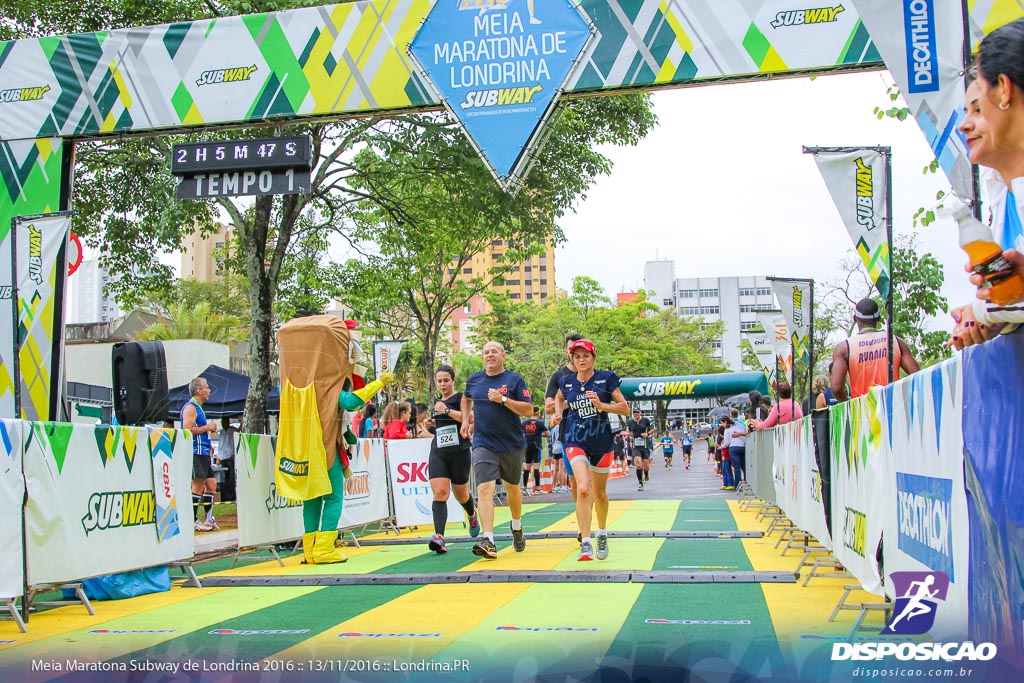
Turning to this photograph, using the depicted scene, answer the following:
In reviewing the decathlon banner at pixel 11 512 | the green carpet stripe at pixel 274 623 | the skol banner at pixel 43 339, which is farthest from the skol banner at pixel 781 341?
the decathlon banner at pixel 11 512

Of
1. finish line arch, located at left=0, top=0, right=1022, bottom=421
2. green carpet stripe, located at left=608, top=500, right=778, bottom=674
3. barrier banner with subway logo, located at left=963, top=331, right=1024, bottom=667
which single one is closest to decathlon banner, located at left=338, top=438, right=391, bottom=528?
finish line arch, located at left=0, top=0, right=1022, bottom=421

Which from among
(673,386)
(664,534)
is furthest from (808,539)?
(673,386)

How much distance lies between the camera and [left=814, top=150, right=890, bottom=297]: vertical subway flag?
7.68 meters

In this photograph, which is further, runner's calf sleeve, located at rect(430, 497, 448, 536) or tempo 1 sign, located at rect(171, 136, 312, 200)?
runner's calf sleeve, located at rect(430, 497, 448, 536)

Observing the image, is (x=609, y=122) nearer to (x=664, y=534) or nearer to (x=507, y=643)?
(x=664, y=534)

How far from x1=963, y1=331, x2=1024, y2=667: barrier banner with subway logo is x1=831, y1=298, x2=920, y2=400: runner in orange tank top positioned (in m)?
3.96

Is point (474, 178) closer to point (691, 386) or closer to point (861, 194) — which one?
point (861, 194)

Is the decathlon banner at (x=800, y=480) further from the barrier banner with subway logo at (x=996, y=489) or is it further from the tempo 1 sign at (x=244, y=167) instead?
the tempo 1 sign at (x=244, y=167)

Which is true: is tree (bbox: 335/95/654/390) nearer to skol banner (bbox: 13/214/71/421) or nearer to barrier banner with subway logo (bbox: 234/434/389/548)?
barrier banner with subway logo (bbox: 234/434/389/548)

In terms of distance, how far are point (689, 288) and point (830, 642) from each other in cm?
16039

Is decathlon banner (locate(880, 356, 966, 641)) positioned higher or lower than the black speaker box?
lower

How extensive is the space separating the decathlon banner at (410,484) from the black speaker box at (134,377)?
10.9 ft

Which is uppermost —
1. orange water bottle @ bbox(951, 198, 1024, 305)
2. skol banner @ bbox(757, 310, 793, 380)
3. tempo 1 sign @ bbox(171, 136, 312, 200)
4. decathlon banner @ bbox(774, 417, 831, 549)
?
tempo 1 sign @ bbox(171, 136, 312, 200)

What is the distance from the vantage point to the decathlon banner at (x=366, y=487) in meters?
11.5
